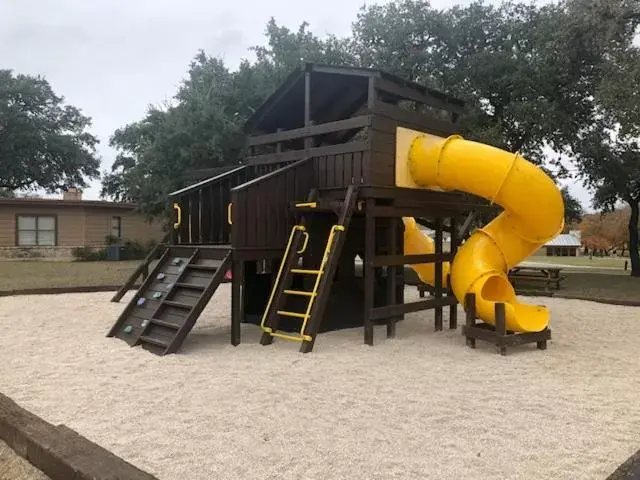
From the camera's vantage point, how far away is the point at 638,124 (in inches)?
583

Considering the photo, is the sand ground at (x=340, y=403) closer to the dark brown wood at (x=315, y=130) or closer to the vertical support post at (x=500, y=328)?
the vertical support post at (x=500, y=328)

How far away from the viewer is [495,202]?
7934mm

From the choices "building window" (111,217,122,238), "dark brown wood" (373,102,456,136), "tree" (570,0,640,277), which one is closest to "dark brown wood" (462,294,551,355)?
"dark brown wood" (373,102,456,136)

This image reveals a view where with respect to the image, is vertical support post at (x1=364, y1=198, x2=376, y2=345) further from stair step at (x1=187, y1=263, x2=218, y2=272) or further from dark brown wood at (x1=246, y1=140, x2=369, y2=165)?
stair step at (x1=187, y1=263, x2=218, y2=272)

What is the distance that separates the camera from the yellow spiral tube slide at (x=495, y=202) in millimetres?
7621

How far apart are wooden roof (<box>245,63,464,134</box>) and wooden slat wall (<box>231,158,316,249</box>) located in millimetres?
1461

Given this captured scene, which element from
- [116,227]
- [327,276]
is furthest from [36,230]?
[327,276]

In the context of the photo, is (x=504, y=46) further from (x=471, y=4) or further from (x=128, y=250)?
(x=128, y=250)

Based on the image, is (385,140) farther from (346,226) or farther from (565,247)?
(565,247)

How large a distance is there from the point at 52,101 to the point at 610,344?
1531 inches

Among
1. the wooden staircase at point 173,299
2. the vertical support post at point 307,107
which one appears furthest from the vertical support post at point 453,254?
the wooden staircase at point 173,299

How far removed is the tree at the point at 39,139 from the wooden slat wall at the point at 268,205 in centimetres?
3280

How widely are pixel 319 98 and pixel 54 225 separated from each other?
22.4 m

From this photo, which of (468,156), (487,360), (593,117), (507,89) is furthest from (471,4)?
(487,360)
